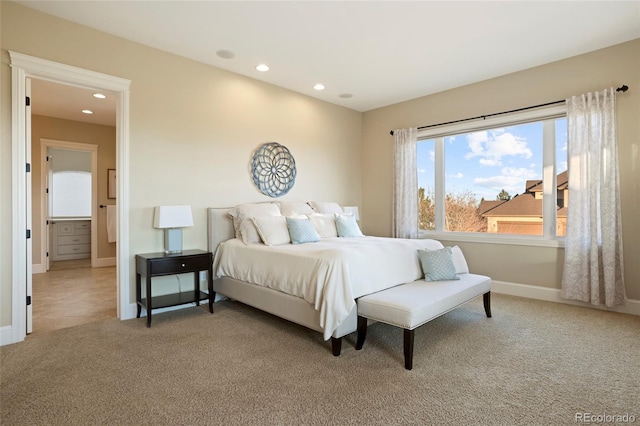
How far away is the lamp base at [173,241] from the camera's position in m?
3.61

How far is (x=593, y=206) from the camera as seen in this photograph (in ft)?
12.0

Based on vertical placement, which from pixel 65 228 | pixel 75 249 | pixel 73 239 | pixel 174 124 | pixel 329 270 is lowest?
pixel 75 249

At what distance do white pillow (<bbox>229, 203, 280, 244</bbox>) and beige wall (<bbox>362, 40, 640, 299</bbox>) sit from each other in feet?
7.60

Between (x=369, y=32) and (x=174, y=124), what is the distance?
2.30 metres

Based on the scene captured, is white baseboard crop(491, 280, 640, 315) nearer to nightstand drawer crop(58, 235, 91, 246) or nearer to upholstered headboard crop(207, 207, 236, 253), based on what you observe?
upholstered headboard crop(207, 207, 236, 253)

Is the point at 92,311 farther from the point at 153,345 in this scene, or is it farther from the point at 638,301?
the point at 638,301

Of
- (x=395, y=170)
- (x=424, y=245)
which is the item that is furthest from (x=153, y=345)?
(x=395, y=170)

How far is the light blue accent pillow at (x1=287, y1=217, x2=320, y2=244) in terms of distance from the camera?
3.76 meters

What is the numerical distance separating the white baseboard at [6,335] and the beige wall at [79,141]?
12.8ft

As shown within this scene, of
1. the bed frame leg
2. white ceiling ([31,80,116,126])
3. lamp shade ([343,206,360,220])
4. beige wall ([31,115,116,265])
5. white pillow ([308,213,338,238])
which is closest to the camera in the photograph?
the bed frame leg

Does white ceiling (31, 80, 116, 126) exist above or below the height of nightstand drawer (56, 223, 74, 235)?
above

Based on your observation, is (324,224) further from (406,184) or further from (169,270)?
(169,270)

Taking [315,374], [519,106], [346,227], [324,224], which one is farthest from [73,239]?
[519,106]

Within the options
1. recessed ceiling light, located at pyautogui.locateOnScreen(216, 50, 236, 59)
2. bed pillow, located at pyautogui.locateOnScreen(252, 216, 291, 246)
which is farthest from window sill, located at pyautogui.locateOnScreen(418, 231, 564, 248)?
recessed ceiling light, located at pyautogui.locateOnScreen(216, 50, 236, 59)
